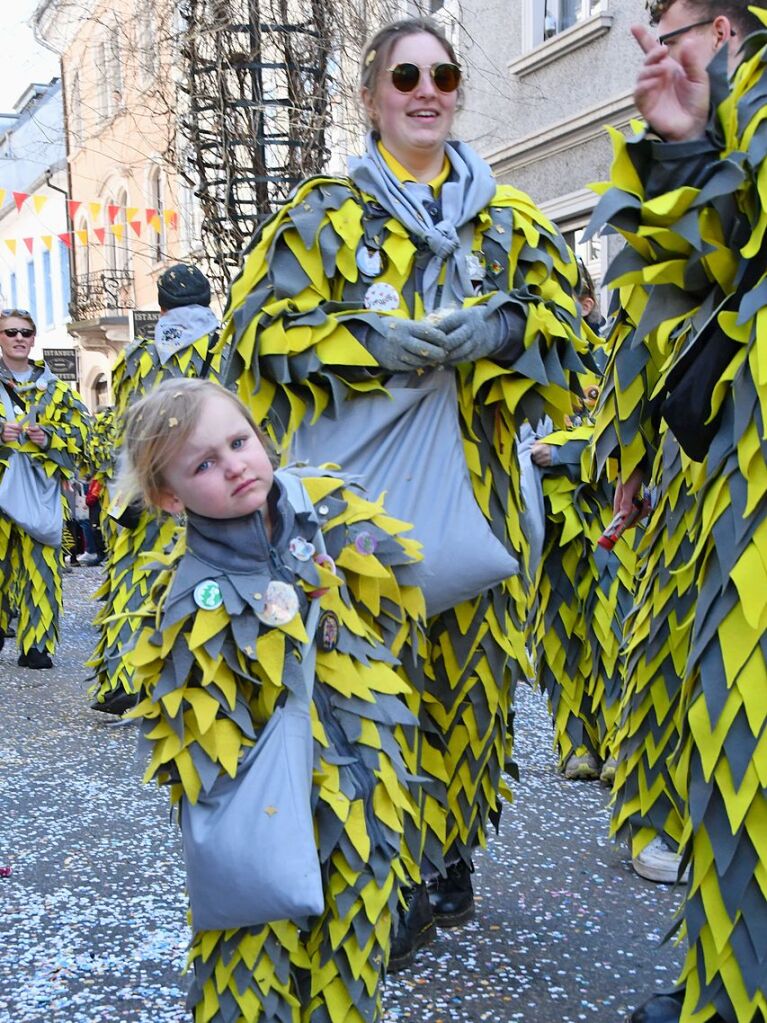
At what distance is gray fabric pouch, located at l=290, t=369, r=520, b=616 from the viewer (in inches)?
99.0

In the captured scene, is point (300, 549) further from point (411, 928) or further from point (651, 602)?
point (411, 928)

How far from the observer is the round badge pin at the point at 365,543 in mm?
2127

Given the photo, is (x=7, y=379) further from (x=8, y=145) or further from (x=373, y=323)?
(x=8, y=145)

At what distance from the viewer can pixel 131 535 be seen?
208 inches

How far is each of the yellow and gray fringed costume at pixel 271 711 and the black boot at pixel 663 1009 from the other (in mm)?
485

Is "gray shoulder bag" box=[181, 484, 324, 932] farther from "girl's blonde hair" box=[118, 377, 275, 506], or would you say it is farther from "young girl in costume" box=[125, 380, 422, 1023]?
"girl's blonde hair" box=[118, 377, 275, 506]

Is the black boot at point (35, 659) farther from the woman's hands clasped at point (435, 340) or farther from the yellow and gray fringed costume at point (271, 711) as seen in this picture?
the yellow and gray fringed costume at point (271, 711)

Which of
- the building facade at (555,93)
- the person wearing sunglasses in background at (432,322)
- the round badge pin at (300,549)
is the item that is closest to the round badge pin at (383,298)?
the person wearing sunglasses in background at (432,322)

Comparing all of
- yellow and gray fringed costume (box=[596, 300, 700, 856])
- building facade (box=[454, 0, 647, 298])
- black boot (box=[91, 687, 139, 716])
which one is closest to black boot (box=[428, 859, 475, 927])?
yellow and gray fringed costume (box=[596, 300, 700, 856])

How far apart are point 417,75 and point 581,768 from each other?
8.06ft

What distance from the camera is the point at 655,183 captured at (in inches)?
73.9

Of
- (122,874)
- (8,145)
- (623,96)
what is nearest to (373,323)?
(122,874)

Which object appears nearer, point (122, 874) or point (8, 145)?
point (122, 874)

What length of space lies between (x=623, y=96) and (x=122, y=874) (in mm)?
7658
